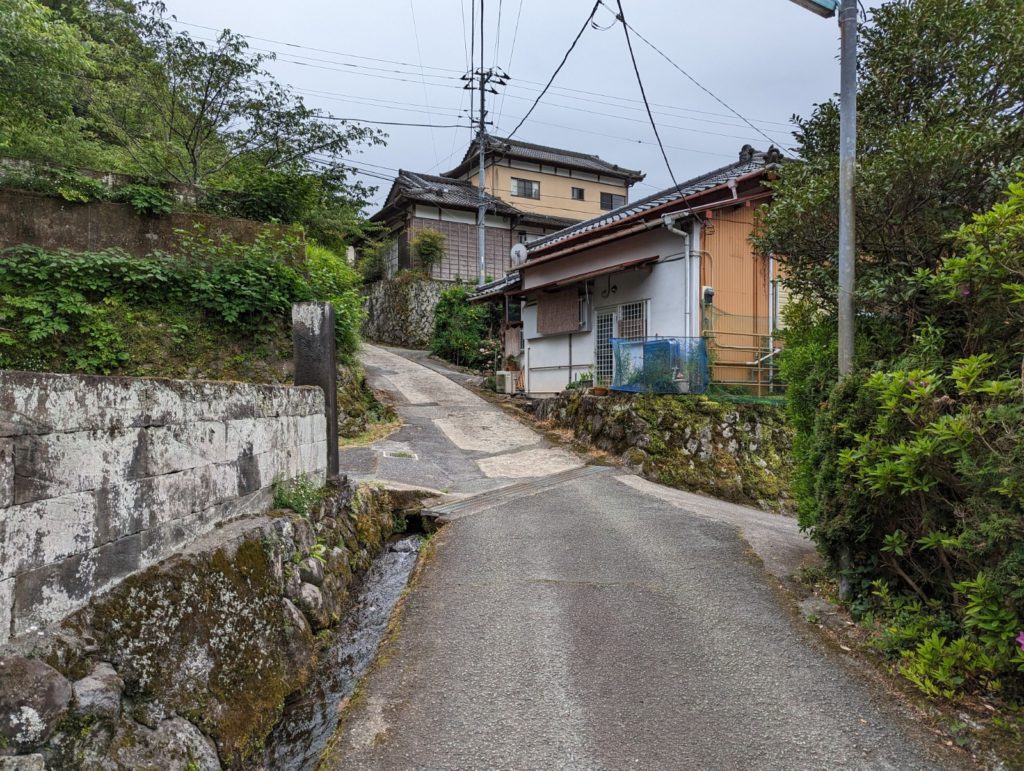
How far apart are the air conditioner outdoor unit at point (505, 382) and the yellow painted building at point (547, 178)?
54.8 feet

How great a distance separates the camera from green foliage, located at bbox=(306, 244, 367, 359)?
10.3 m

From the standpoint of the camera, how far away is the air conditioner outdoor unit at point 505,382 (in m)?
17.6

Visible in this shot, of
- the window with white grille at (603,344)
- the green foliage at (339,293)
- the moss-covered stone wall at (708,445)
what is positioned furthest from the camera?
the window with white grille at (603,344)

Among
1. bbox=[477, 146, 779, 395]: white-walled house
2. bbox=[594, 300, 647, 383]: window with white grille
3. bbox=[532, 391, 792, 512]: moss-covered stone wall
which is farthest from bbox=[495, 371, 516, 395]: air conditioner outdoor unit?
bbox=[532, 391, 792, 512]: moss-covered stone wall

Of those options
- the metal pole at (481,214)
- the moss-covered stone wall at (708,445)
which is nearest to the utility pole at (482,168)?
the metal pole at (481,214)

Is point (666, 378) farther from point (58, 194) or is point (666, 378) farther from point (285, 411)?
point (58, 194)

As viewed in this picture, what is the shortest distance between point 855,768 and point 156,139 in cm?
1500

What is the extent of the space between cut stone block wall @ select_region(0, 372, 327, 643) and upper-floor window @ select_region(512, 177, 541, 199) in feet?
99.3

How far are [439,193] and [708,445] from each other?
73.2 feet

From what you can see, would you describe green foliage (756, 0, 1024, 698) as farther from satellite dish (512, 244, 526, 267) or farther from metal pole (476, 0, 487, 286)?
metal pole (476, 0, 487, 286)

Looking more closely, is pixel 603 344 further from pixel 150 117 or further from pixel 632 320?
pixel 150 117

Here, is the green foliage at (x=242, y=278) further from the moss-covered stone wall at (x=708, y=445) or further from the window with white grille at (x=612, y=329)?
the window with white grille at (x=612, y=329)

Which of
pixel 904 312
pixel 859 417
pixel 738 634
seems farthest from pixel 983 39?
pixel 738 634

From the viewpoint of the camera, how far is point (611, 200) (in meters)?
35.1
